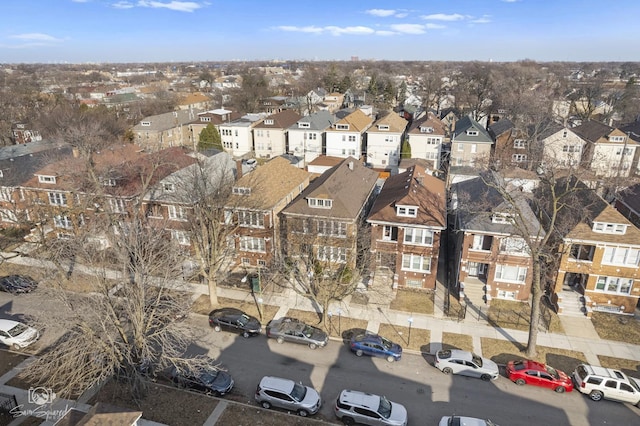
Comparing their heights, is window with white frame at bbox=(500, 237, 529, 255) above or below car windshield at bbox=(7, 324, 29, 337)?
above

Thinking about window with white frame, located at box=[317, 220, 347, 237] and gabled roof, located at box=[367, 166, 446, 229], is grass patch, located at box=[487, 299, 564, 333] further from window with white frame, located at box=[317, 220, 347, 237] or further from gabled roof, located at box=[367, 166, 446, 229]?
window with white frame, located at box=[317, 220, 347, 237]

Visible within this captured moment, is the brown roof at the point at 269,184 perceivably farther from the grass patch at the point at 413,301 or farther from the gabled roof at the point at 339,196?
the grass patch at the point at 413,301

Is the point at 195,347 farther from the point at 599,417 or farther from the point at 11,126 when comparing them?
the point at 11,126

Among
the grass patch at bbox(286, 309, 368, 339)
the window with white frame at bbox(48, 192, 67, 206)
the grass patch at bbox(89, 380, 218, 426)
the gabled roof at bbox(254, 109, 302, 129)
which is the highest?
the gabled roof at bbox(254, 109, 302, 129)

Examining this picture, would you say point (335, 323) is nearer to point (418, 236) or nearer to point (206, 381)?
point (418, 236)

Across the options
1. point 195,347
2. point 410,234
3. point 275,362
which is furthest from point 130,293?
point 410,234

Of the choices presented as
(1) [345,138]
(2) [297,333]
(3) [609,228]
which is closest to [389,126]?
(1) [345,138]

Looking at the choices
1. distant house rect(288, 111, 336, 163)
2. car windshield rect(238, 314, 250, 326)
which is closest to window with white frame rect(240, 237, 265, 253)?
car windshield rect(238, 314, 250, 326)
